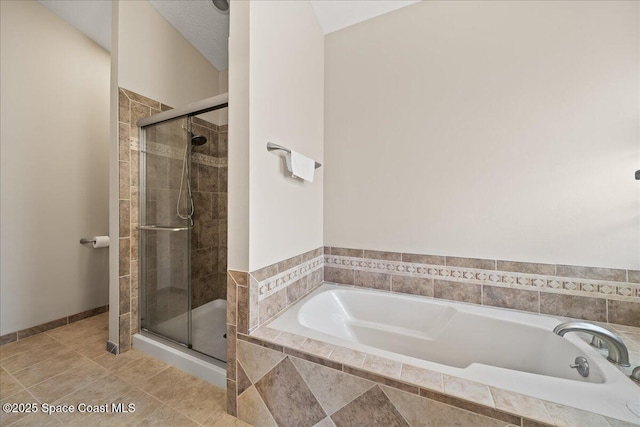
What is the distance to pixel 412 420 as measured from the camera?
81 centimetres

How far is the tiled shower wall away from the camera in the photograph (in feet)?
5.51

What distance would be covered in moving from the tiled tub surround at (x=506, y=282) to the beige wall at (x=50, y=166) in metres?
2.40

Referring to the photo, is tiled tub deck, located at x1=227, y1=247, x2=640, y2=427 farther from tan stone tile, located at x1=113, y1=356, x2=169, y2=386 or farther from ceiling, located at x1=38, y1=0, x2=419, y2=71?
ceiling, located at x1=38, y1=0, x2=419, y2=71

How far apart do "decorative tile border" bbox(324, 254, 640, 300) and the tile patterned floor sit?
46.6 inches

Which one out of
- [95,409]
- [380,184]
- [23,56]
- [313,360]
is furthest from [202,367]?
[23,56]

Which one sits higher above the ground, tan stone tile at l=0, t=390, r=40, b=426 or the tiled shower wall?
the tiled shower wall

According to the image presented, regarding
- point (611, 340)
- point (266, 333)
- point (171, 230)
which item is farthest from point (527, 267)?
point (171, 230)

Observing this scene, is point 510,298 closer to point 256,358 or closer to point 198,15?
point 256,358

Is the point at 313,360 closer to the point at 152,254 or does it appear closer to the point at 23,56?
the point at 152,254

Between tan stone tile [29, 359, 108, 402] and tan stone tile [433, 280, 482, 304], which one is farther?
tan stone tile [433, 280, 482, 304]

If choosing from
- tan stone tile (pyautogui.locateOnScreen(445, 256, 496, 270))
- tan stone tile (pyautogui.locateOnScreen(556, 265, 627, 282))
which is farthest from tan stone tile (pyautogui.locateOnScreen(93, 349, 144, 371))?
tan stone tile (pyautogui.locateOnScreen(556, 265, 627, 282))

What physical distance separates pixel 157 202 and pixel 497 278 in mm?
2464

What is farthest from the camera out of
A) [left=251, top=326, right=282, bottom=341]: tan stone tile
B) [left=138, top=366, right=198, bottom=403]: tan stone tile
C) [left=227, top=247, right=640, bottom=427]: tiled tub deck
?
[left=138, top=366, right=198, bottom=403]: tan stone tile

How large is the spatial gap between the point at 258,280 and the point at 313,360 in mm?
445
